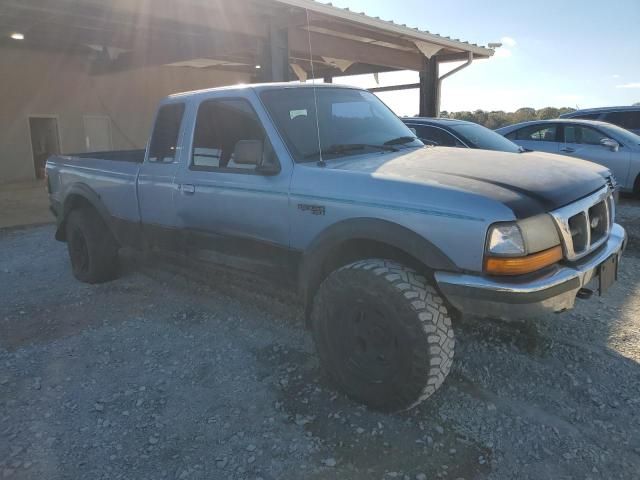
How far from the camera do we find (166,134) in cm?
426

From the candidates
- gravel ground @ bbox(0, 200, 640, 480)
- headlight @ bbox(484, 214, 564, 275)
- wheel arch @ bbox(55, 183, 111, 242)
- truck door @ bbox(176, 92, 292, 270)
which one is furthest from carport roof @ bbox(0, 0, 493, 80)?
headlight @ bbox(484, 214, 564, 275)

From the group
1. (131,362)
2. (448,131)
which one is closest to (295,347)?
(131,362)

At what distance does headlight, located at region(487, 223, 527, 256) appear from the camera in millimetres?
2383

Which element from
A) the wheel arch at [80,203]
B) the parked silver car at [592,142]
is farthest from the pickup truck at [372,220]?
the parked silver car at [592,142]

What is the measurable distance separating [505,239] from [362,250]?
0.90 m

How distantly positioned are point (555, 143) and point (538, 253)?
7.73 m

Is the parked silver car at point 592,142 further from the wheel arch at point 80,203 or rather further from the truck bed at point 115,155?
the wheel arch at point 80,203

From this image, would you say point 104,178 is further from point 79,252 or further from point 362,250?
point 362,250

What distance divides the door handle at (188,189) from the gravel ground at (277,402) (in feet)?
2.14

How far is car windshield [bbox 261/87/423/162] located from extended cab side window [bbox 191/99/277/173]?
19cm

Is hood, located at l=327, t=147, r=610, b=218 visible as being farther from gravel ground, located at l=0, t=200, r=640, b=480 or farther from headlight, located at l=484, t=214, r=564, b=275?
gravel ground, located at l=0, t=200, r=640, b=480

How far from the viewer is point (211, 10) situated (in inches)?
309

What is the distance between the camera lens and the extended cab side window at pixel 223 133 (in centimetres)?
354

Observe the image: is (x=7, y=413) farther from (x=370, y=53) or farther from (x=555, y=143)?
(x=370, y=53)
